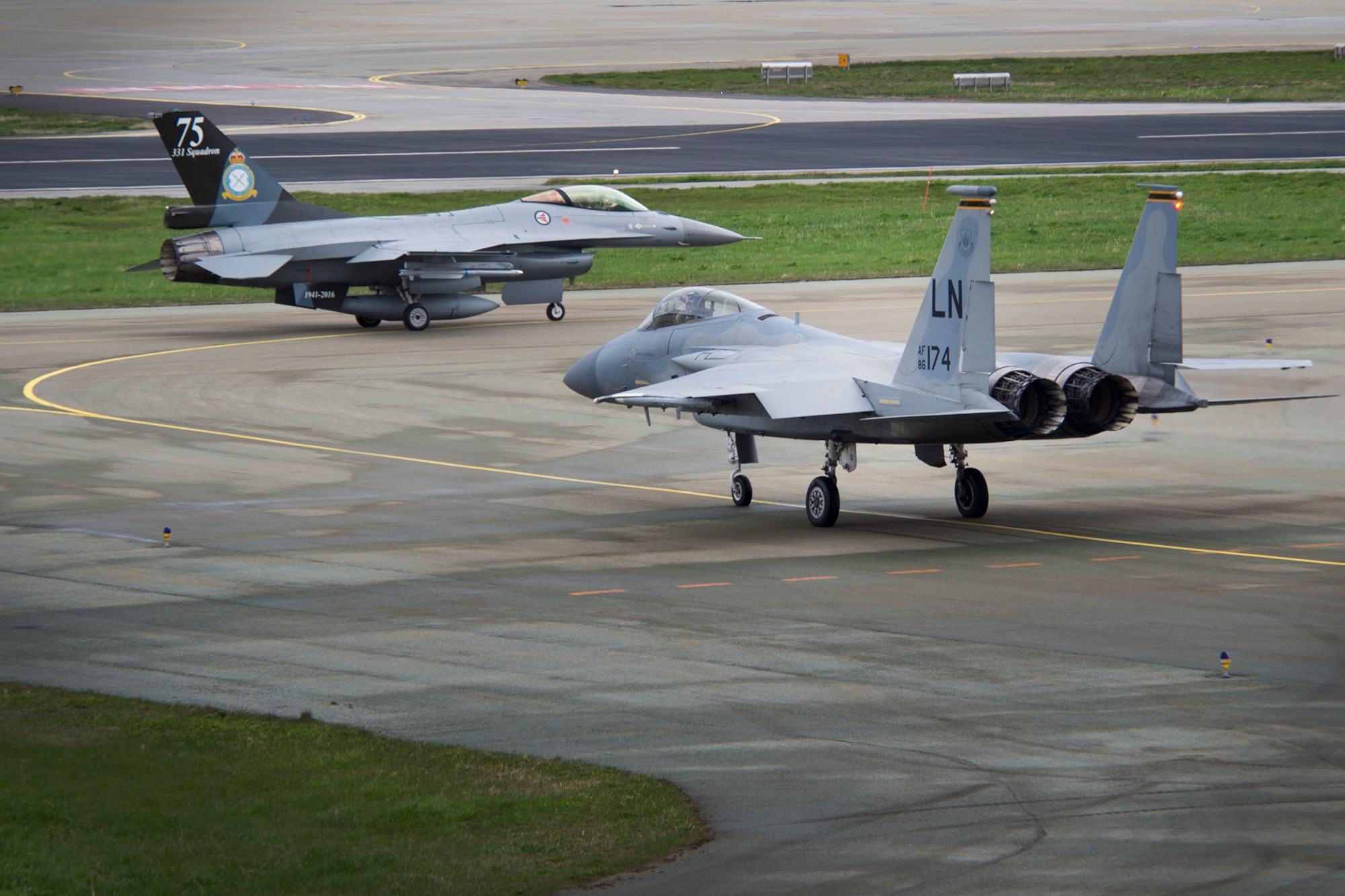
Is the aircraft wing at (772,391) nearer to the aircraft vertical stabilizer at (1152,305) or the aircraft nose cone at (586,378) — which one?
the aircraft nose cone at (586,378)

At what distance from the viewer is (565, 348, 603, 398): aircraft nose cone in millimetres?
24688

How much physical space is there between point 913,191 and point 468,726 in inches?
1925

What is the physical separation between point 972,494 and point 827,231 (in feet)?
106

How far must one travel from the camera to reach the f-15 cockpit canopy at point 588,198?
41.3 meters

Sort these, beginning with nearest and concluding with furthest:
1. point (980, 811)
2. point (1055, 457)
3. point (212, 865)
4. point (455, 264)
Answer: point (212, 865)
point (980, 811)
point (1055, 457)
point (455, 264)

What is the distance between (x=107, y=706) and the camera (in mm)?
13969

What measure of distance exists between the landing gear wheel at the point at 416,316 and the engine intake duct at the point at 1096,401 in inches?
902

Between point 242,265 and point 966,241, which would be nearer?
point 966,241

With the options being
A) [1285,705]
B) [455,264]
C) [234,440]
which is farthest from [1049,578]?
[455,264]

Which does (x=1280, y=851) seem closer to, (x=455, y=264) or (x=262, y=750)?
(x=262, y=750)

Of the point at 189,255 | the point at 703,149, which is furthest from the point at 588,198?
the point at 703,149

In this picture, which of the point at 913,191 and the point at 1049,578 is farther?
the point at 913,191

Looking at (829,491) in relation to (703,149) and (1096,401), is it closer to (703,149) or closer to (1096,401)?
(1096,401)

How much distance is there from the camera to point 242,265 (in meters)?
37.5
